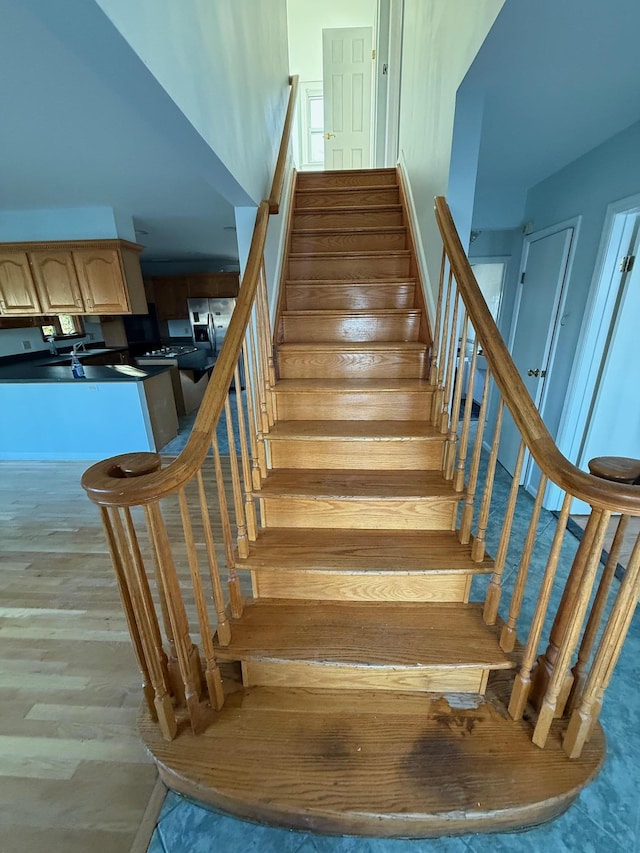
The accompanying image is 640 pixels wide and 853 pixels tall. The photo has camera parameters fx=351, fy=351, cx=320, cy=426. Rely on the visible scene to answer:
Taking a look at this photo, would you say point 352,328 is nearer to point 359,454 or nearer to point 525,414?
point 359,454

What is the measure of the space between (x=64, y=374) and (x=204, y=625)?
3.65 metres

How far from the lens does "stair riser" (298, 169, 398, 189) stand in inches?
122

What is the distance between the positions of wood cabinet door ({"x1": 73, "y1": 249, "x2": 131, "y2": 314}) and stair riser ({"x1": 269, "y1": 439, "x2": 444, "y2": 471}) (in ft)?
10.1

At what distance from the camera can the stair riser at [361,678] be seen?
4.05ft

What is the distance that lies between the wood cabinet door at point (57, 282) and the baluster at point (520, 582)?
4.44 metres

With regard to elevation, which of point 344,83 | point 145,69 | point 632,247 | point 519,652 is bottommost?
point 519,652

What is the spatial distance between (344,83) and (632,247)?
4.64m

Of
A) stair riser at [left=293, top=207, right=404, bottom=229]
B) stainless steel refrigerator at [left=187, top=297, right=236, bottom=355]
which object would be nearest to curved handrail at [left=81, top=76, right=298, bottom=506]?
stair riser at [left=293, top=207, right=404, bottom=229]

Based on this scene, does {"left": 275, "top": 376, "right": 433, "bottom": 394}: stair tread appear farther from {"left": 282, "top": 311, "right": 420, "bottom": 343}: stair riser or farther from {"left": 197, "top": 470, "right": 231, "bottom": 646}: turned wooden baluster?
{"left": 197, "top": 470, "right": 231, "bottom": 646}: turned wooden baluster

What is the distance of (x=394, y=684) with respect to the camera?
4.14ft

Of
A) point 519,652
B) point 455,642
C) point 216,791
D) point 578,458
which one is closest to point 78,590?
point 216,791

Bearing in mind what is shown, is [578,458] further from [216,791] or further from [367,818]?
[216,791]

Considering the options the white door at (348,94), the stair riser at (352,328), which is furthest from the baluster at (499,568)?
the white door at (348,94)

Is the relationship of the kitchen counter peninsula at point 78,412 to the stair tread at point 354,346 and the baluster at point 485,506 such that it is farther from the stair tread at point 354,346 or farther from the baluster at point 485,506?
the baluster at point 485,506
